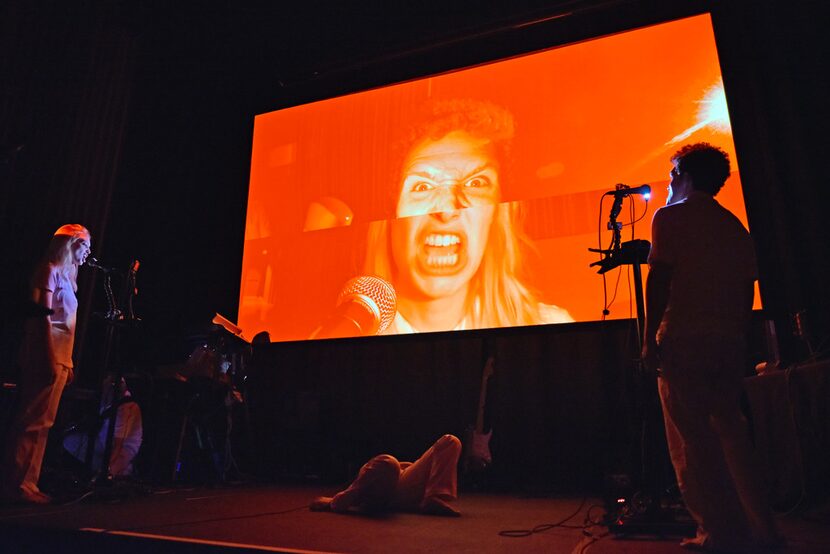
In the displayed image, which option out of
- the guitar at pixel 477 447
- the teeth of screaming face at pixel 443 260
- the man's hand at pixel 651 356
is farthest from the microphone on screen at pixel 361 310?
the man's hand at pixel 651 356

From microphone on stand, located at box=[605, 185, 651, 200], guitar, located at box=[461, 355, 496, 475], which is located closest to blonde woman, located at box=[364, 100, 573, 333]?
guitar, located at box=[461, 355, 496, 475]

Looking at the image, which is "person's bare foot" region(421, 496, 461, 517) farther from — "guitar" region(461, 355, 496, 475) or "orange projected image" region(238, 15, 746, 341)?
"orange projected image" region(238, 15, 746, 341)

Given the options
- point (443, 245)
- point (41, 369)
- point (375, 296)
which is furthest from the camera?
point (375, 296)

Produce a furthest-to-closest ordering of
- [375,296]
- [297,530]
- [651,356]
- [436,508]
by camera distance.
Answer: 1. [375,296]
2. [436,508]
3. [297,530]
4. [651,356]

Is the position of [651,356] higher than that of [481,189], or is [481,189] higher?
[481,189]

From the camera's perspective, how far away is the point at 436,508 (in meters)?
2.63

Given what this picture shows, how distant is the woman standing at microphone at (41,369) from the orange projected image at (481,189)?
75.5 inches

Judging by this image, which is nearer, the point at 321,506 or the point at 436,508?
the point at 436,508

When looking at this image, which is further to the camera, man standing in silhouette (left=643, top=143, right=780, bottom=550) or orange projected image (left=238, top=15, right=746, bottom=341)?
orange projected image (left=238, top=15, right=746, bottom=341)

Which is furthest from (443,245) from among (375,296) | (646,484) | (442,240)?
(646,484)

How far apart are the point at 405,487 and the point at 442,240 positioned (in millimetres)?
2270

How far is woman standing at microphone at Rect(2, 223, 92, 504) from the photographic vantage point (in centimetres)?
291

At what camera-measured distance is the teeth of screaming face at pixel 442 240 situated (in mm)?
4492

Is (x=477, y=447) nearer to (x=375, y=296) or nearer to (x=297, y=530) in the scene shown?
(x=375, y=296)
